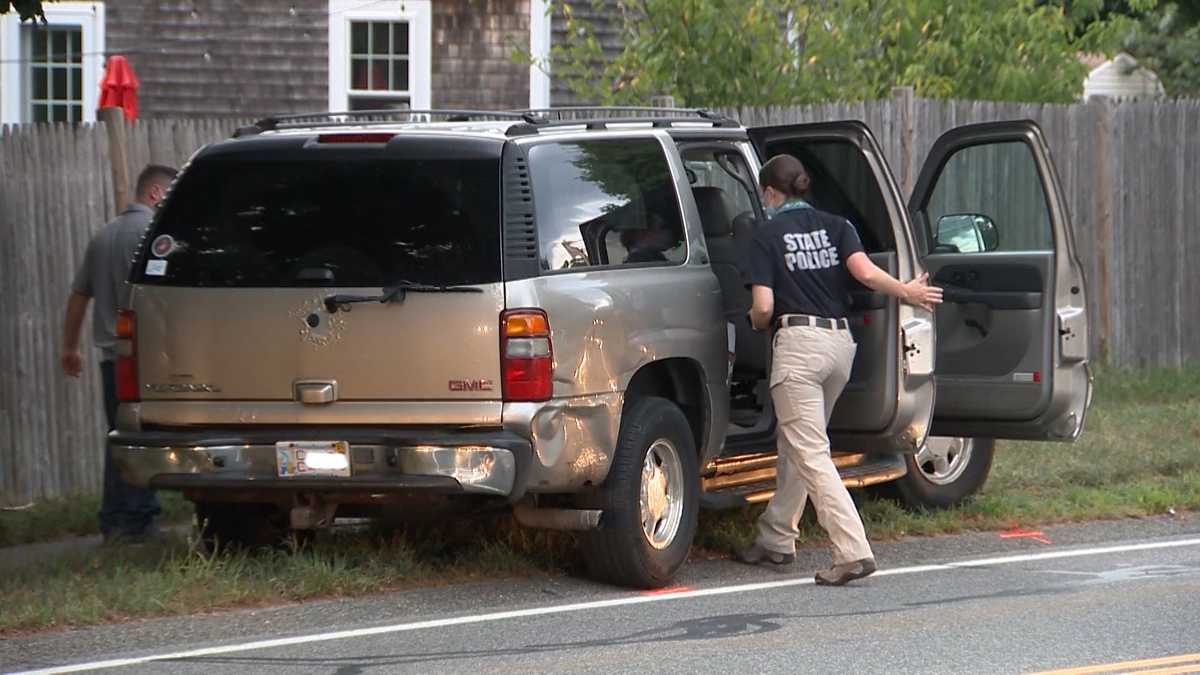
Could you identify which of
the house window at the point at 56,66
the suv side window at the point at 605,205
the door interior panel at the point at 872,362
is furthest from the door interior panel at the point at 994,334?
the house window at the point at 56,66


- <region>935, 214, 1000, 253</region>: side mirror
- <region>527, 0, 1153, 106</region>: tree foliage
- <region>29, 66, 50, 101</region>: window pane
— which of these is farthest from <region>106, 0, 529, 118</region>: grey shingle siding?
<region>935, 214, 1000, 253</region>: side mirror

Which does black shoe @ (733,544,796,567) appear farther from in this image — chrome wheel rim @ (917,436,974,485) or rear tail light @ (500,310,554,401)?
rear tail light @ (500,310,554,401)

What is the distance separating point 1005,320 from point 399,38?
11.1 metres

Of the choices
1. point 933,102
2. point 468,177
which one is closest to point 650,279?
point 468,177

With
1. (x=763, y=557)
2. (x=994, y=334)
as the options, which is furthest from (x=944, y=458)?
(x=763, y=557)

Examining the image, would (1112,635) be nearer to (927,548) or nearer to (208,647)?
(927,548)

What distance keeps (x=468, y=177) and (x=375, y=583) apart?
181cm

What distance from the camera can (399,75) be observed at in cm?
2053

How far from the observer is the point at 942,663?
7234mm

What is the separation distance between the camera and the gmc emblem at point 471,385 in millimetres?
8211

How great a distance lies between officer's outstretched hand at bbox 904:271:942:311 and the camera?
937 cm

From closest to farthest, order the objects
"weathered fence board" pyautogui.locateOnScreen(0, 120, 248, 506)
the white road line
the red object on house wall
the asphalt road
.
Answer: the asphalt road → the white road line → "weathered fence board" pyautogui.locateOnScreen(0, 120, 248, 506) → the red object on house wall

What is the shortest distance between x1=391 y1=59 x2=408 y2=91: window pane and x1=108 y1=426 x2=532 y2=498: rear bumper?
12025 millimetres

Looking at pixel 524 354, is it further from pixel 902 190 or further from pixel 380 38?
pixel 380 38
